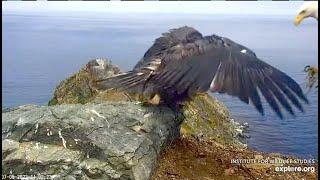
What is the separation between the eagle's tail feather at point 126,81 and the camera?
8102mm

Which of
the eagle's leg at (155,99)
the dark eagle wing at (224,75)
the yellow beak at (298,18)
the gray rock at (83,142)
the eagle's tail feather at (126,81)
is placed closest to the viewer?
the gray rock at (83,142)

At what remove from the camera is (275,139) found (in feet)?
102

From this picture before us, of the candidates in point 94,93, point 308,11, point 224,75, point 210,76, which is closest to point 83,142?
point 210,76

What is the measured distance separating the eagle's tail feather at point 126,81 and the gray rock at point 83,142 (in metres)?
0.47

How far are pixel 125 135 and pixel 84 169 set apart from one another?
0.95 m

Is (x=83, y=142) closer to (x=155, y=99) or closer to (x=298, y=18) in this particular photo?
(x=155, y=99)

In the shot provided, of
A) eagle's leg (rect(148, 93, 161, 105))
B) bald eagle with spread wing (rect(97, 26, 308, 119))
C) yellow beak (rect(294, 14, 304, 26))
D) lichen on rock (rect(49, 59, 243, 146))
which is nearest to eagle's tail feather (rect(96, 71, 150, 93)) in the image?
bald eagle with spread wing (rect(97, 26, 308, 119))

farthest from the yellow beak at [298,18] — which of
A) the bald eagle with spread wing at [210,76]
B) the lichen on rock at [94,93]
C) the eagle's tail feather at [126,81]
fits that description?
the lichen on rock at [94,93]

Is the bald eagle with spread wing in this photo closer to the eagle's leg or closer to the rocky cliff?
the eagle's leg

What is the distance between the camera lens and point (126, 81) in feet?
27.0

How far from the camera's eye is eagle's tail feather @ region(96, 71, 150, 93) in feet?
26.6

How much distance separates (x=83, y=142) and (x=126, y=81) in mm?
1334

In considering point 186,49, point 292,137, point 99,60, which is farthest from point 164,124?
point 292,137

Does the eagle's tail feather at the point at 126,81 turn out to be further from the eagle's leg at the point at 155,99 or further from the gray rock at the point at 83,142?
the eagle's leg at the point at 155,99
